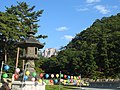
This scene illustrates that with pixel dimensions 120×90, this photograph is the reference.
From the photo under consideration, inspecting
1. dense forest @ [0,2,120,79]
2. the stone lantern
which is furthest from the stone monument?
dense forest @ [0,2,120,79]

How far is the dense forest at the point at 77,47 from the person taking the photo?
43.4 m

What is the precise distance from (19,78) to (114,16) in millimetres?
72449

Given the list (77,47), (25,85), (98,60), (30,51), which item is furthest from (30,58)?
(77,47)

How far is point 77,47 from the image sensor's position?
8431 centimetres

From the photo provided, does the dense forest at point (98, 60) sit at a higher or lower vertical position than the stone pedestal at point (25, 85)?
higher

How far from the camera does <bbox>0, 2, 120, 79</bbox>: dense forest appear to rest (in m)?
43.4

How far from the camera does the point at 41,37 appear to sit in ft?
161

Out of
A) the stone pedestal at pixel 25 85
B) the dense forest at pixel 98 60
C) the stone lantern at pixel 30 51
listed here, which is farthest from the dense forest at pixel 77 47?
the stone pedestal at pixel 25 85

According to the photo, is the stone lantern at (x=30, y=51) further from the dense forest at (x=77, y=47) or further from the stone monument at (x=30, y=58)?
the dense forest at (x=77, y=47)

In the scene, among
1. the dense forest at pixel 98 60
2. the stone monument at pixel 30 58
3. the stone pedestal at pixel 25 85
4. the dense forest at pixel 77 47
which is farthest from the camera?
the dense forest at pixel 98 60

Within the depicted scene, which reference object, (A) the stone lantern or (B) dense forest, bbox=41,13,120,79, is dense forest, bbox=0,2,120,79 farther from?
(A) the stone lantern

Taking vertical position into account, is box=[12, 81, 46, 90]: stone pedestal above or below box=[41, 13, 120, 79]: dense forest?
below

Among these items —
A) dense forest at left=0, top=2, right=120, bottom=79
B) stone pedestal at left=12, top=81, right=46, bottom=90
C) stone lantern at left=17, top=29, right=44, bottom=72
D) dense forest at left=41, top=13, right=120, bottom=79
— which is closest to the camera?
stone pedestal at left=12, top=81, right=46, bottom=90

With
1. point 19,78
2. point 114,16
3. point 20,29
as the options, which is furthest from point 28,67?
point 114,16
